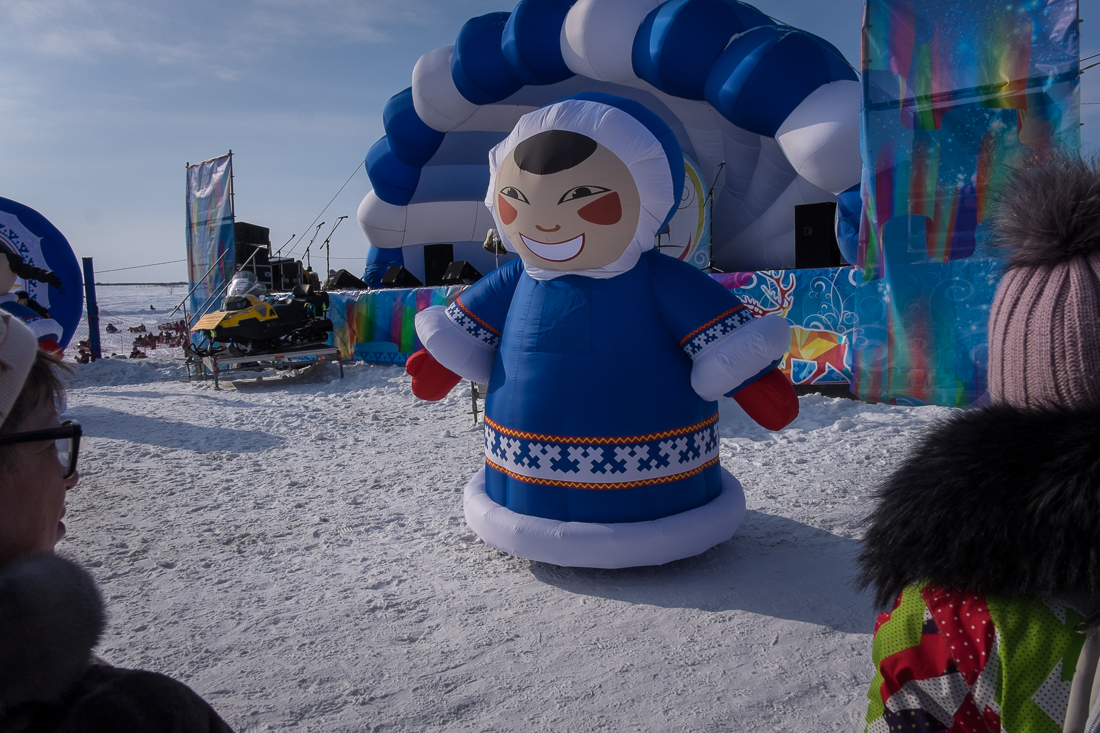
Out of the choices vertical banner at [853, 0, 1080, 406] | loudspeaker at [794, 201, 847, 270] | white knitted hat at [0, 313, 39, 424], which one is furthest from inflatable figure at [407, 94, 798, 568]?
loudspeaker at [794, 201, 847, 270]

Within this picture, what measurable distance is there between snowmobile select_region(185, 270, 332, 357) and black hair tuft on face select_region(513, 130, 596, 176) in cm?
705

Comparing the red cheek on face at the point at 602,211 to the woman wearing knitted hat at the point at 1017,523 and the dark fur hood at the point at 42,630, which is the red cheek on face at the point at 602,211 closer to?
the woman wearing knitted hat at the point at 1017,523

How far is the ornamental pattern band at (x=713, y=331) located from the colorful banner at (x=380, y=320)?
622 cm

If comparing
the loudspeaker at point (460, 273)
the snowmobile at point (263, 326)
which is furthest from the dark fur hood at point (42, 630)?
the loudspeaker at point (460, 273)

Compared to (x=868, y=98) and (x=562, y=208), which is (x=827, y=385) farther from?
(x=562, y=208)

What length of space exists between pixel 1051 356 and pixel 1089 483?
0.19 m

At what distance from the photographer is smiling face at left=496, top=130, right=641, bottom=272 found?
283 centimetres

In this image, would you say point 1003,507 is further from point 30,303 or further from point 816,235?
point 816,235

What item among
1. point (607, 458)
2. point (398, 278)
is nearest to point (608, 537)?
point (607, 458)

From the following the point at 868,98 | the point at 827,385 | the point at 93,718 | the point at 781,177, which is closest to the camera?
the point at 93,718

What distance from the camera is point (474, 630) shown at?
2.49 metres

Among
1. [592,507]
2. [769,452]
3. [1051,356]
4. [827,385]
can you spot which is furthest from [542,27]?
[1051,356]

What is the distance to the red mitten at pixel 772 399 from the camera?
9.26 feet

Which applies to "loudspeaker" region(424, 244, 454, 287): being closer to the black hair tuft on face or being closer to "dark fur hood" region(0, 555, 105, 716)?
the black hair tuft on face
